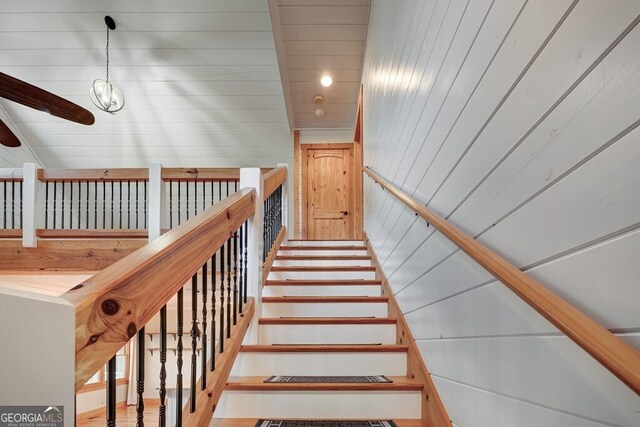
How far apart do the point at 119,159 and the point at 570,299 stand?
5.87 meters

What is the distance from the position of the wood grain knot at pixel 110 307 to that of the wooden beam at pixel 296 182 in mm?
5077

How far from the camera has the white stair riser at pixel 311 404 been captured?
71.2 inches

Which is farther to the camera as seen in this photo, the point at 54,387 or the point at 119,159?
the point at 119,159

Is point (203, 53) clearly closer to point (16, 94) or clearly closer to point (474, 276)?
point (16, 94)

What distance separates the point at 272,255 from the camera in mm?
3297

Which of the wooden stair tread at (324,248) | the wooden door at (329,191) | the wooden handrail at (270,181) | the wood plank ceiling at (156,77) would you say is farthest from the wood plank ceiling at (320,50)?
the wooden stair tread at (324,248)

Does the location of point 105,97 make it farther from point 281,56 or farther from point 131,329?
point 131,329

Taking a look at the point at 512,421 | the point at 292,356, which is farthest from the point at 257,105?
the point at 512,421

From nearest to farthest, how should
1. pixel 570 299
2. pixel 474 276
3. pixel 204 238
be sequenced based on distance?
1. pixel 570 299
2. pixel 474 276
3. pixel 204 238

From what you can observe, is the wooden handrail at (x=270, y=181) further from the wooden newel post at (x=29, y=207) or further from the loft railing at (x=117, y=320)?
the wooden newel post at (x=29, y=207)

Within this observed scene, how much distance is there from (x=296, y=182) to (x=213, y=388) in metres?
4.64

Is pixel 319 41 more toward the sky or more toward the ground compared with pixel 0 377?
more toward the sky

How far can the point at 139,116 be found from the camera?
5188mm

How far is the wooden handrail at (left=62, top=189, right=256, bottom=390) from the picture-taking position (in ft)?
2.24
